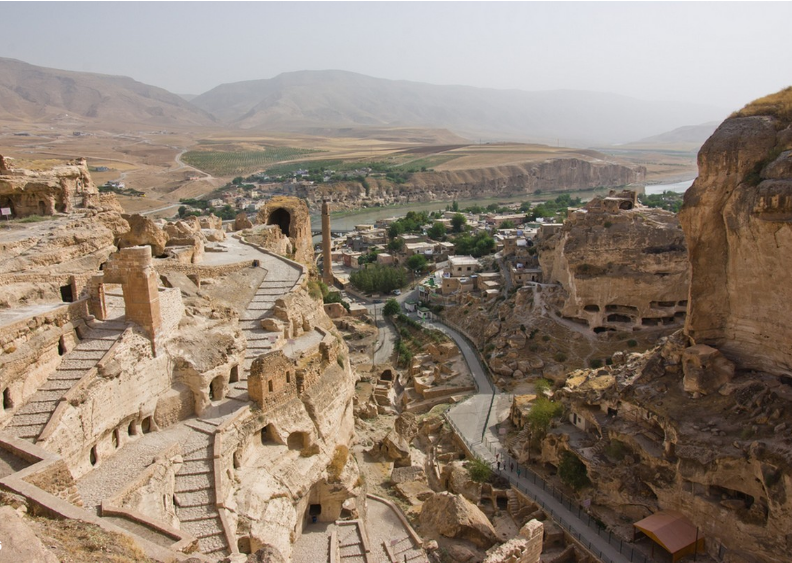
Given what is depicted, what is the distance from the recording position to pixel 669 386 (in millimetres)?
20938

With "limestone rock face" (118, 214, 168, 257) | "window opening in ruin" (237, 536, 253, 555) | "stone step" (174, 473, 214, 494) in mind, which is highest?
"limestone rock face" (118, 214, 168, 257)

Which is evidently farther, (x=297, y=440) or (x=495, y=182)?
(x=495, y=182)

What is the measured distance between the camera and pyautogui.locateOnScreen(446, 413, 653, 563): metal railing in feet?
59.7

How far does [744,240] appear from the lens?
63.8 feet

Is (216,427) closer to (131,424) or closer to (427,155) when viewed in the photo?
(131,424)

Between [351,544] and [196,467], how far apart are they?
14.7ft

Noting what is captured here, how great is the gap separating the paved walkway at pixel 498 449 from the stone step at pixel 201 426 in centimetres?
1118

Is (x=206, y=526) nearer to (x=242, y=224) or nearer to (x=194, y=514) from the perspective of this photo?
(x=194, y=514)

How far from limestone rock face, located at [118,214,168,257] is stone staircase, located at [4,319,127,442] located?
7.84 meters

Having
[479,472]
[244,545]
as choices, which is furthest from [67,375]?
[479,472]

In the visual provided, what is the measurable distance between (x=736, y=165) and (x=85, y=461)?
2029 centimetres

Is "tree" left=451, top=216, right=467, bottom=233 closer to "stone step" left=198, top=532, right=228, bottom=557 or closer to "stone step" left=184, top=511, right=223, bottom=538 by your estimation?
"stone step" left=184, top=511, right=223, bottom=538

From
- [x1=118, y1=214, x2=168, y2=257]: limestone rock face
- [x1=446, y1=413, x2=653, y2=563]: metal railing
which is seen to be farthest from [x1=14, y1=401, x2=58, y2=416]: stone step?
[x1=446, y1=413, x2=653, y2=563]: metal railing

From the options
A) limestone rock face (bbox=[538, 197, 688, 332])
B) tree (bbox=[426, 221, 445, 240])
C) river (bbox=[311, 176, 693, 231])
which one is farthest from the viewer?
river (bbox=[311, 176, 693, 231])
